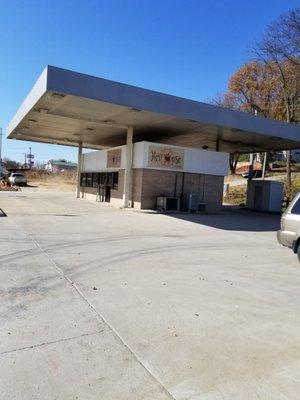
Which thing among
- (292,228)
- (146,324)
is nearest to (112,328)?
(146,324)

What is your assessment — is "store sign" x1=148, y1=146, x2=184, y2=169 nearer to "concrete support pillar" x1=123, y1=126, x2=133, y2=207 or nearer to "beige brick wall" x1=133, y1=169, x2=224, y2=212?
"beige brick wall" x1=133, y1=169, x2=224, y2=212

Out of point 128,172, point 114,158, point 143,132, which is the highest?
point 143,132

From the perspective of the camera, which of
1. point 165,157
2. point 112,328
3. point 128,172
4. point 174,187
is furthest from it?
point 174,187

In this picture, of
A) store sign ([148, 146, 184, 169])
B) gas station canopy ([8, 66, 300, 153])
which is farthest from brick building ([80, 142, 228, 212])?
gas station canopy ([8, 66, 300, 153])

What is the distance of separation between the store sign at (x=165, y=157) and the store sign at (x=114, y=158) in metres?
3.05

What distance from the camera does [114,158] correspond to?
25812 mm

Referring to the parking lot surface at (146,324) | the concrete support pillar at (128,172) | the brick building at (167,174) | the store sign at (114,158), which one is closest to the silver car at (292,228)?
the parking lot surface at (146,324)

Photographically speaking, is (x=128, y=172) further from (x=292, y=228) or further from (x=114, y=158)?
(x=292, y=228)

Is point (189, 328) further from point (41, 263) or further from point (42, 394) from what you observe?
point (41, 263)

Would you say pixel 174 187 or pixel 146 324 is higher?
pixel 174 187

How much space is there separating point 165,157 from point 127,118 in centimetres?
342

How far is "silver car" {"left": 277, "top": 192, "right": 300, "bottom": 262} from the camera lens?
8.79m

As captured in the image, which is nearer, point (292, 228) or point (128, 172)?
point (292, 228)

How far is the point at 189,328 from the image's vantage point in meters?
4.81
